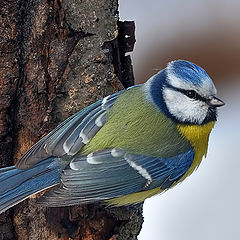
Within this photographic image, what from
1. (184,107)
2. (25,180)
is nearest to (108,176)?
(25,180)

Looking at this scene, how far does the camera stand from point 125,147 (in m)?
2.33

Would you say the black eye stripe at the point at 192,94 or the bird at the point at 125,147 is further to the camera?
the black eye stripe at the point at 192,94

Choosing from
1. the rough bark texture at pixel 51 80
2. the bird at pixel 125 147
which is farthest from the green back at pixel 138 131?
the rough bark texture at pixel 51 80

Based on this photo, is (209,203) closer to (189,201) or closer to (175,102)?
(189,201)

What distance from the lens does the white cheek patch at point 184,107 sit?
94.7 inches

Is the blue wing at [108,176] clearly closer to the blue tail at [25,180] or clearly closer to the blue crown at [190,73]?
the blue tail at [25,180]

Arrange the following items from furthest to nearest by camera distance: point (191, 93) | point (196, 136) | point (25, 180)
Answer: point (196, 136)
point (191, 93)
point (25, 180)

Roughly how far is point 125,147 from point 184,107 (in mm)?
277

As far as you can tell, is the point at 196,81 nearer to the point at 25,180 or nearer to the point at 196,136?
the point at 196,136

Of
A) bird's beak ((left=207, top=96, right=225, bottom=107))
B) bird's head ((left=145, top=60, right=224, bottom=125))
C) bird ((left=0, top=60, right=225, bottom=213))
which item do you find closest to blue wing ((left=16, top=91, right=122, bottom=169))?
bird ((left=0, top=60, right=225, bottom=213))

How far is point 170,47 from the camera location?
4.30 m

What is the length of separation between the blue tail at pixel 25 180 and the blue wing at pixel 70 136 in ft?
0.09

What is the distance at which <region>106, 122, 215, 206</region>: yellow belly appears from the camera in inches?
93.7

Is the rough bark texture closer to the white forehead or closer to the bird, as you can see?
the bird
